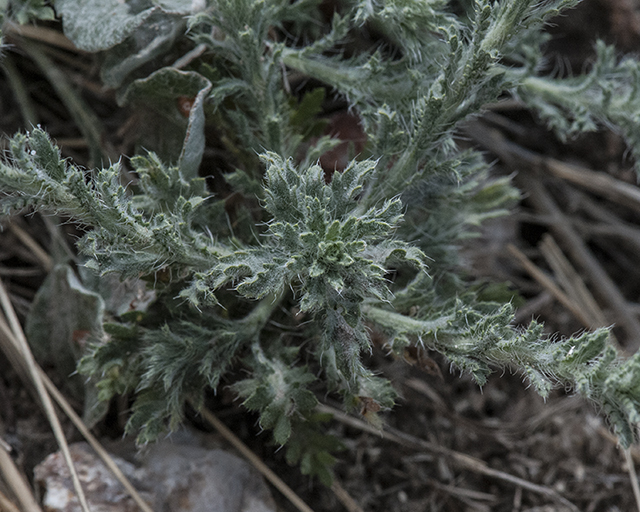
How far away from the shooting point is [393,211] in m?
1.73

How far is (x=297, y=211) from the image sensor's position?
1.73m

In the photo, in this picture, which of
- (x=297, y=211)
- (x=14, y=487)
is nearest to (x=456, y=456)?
(x=297, y=211)

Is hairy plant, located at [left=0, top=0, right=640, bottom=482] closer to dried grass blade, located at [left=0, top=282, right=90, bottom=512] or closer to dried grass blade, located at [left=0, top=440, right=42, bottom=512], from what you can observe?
dried grass blade, located at [left=0, top=282, right=90, bottom=512]

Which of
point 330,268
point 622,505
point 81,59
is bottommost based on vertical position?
point 622,505

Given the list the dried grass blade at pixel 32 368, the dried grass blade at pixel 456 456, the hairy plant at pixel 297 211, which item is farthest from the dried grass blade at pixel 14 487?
the dried grass blade at pixel 456 456

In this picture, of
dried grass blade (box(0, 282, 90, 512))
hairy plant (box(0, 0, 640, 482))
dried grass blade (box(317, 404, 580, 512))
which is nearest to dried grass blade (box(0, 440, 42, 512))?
dried grass blade (box(0, 282, 90, 512))

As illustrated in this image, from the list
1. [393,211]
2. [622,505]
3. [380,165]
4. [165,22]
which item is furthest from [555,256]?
[165,22]

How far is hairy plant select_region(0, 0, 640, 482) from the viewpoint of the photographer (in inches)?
65.2

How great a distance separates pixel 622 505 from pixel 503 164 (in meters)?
1.81

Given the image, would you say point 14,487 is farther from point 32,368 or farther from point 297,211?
point 297,211

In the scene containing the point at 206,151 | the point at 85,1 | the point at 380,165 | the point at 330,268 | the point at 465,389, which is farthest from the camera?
the point at 465,389

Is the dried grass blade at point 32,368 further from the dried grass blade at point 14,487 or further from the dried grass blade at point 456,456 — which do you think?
the dried grass blade at point 456,456

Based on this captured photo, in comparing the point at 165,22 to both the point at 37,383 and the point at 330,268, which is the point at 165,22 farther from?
the point at 37,383

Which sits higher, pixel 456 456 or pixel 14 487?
pixel 456 456
